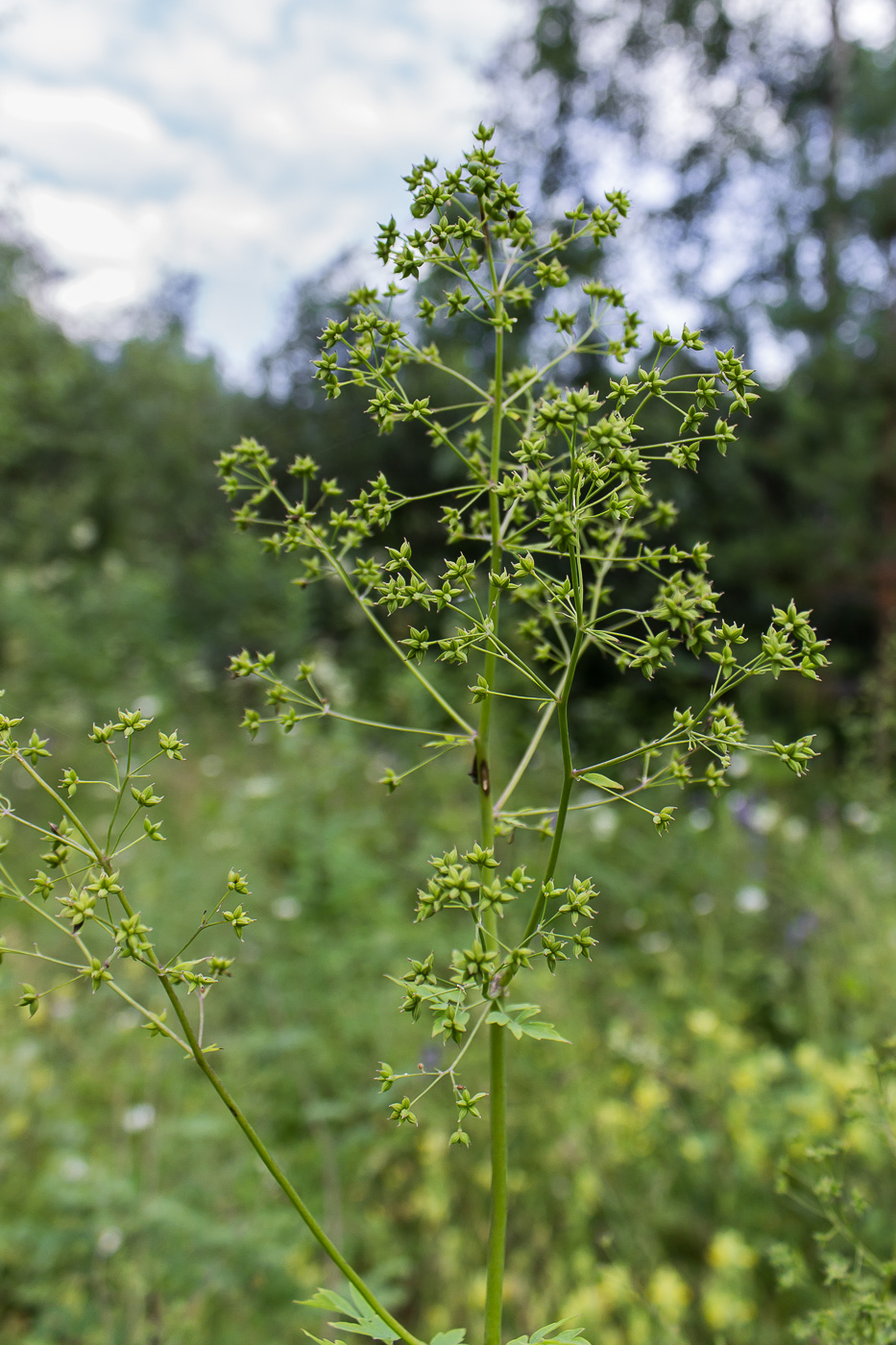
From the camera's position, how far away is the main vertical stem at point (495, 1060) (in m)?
0.93

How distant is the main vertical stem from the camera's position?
0.93 meters

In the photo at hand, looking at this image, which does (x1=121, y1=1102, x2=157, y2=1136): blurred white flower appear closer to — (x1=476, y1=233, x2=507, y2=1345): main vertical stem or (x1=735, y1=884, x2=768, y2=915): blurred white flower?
(x1=476, y1=233, x2=507, y2=1345): main vertical stem

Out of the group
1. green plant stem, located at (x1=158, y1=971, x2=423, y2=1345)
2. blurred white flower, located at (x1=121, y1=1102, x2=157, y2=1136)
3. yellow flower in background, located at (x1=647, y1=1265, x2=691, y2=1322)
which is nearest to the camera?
green plant stem, located at (x1=158, y1=971, x2=423, y2=1345)

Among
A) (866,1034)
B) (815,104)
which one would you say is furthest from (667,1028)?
(815,104)

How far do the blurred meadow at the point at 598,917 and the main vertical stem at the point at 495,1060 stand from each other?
0.38 m

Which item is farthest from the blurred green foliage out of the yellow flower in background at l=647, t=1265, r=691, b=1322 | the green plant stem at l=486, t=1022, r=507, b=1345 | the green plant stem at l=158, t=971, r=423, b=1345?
the green plant stem at l=158, t=971, r=423, b=1345

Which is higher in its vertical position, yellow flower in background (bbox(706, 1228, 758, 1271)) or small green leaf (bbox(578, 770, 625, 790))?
small green leaf (bbox(578, 770, 625, 790))

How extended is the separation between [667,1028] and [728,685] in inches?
135

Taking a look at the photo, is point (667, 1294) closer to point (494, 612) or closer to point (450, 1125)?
point (450, 1125)

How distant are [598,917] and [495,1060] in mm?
4174

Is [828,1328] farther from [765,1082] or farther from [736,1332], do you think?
[765,1082]

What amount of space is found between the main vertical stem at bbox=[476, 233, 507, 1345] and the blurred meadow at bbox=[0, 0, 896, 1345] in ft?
1.26

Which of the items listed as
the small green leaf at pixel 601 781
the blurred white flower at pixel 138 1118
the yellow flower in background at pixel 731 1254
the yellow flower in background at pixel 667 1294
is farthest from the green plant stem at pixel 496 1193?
the blurred white flower at pixel 138 1118

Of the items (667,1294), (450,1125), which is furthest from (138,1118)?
(667,1294)
